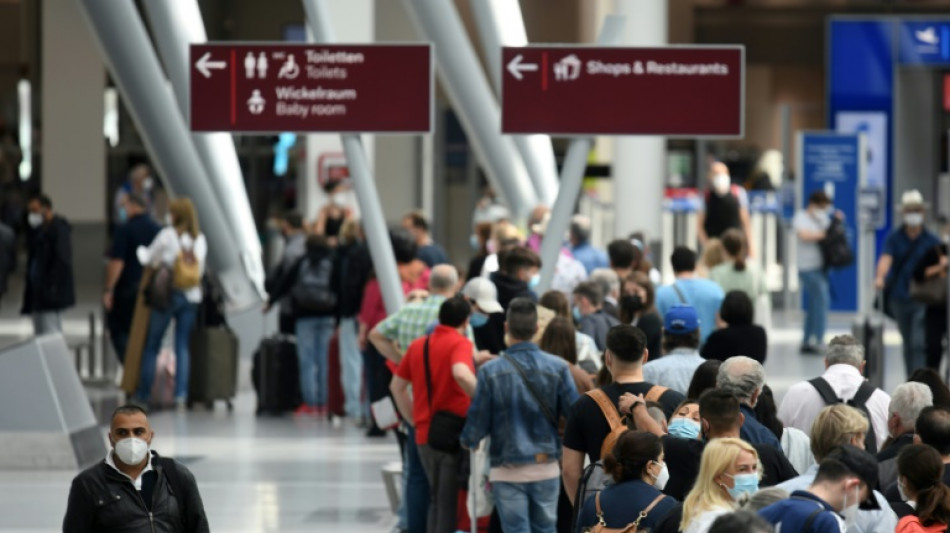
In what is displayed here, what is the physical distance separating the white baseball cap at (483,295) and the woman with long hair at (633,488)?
415cm

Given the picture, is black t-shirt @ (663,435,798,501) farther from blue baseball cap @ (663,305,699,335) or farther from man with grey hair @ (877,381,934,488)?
blue baseball cap @ (663,305,699,335)

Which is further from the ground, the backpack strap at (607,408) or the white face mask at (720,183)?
the white face mask at (720,183)

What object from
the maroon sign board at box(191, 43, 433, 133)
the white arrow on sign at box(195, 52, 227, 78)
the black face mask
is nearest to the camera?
the black face mask

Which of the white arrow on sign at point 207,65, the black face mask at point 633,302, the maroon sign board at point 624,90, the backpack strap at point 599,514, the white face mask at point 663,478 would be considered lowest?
the backpack strap at point 599,514

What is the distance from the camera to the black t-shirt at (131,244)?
17.5 metres

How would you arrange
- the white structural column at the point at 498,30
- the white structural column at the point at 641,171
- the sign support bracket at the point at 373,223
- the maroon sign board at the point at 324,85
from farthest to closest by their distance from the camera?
→ 1. the white structural column at the point at 641,171
2. the white structural column at the point at 498,30
3. the sign support bracket at the point at 373,223
4. the maroon sign board at the point at 324,85

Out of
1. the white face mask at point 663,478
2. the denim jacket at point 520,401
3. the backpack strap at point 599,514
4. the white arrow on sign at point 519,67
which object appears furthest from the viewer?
the white arrow on sign at point 519,67

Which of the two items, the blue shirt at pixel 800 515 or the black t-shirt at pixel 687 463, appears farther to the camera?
the black t-shirt at pixel 687 463

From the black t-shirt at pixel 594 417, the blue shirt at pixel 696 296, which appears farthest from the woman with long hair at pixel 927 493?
the blue shirt at pixel 696 296

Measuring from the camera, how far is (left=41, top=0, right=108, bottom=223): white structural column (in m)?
36.1

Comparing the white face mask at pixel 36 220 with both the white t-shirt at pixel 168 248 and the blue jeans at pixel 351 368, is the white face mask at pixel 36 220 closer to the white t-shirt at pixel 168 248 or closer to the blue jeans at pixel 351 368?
the white t-shirt at pixel 168 248

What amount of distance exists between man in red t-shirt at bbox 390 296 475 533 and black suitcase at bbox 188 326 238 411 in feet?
23.1

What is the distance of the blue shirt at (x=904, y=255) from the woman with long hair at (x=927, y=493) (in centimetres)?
1131

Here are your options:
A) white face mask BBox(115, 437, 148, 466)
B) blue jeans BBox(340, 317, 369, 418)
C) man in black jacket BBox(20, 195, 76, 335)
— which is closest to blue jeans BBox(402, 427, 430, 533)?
white face mask BBox(115, 437, 148, 466)
